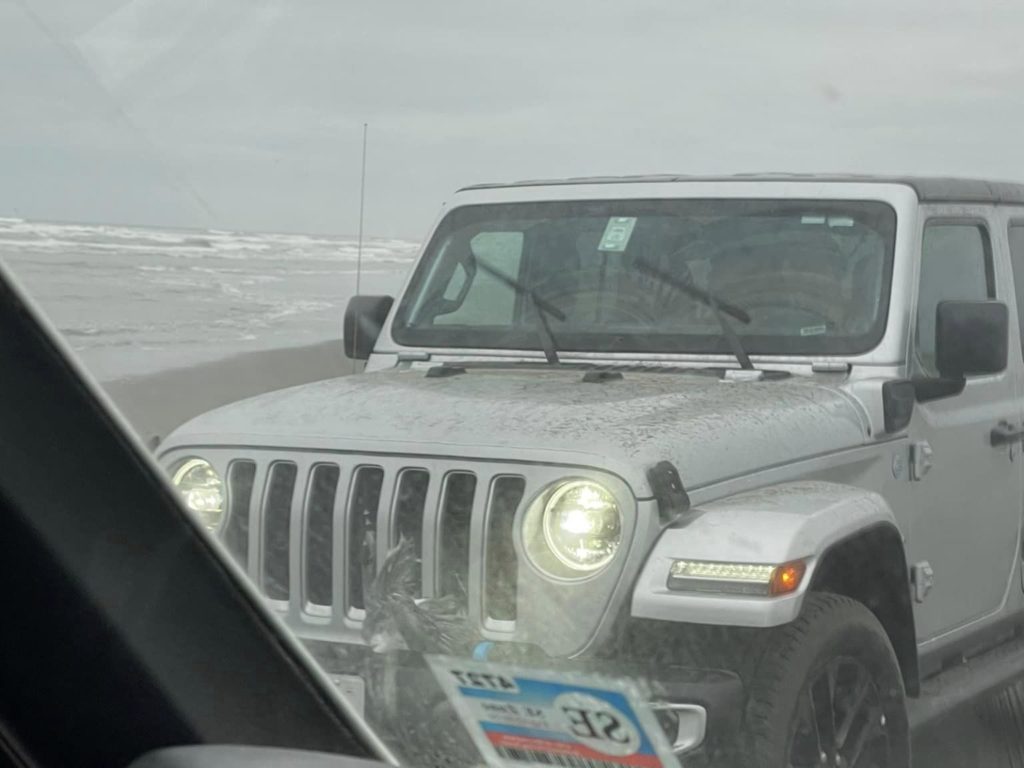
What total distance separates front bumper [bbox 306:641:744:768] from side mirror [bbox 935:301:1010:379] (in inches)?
51.7

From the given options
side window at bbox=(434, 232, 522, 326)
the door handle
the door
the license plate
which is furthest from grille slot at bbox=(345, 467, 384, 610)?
the door handle

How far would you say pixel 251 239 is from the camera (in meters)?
2.04

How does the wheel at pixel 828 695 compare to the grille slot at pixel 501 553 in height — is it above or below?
below

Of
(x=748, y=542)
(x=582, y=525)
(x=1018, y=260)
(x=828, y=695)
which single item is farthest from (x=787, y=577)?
(x=1018, y=260)

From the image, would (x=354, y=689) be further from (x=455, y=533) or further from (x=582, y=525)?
(x=582, y=525)

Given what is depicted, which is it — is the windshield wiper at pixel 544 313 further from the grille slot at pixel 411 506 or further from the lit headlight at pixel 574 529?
the grille slot at pixel 411 506

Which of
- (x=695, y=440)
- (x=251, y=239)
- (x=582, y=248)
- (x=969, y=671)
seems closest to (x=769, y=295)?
(x=582, y=248)

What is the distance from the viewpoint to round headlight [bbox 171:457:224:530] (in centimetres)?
240

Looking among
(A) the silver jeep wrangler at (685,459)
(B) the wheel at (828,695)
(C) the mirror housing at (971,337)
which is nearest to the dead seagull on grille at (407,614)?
(A) the silver jeep wrangler at (685,459)

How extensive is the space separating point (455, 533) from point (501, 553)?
0.10m

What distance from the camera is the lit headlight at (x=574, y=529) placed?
3.04 m

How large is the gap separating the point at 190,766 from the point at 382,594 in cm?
126

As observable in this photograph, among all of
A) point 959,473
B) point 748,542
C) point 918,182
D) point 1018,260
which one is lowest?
point 959,473

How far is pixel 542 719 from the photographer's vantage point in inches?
99.7
